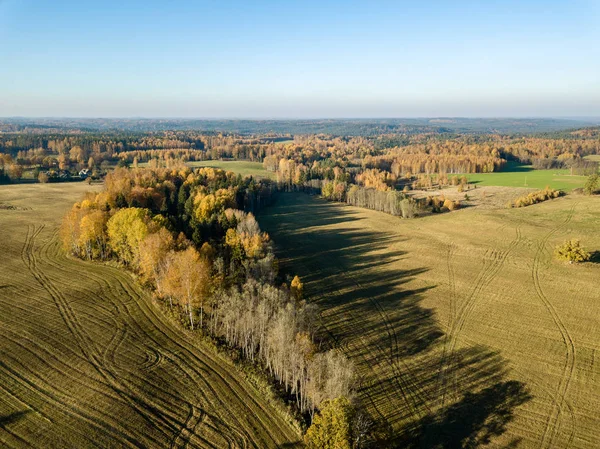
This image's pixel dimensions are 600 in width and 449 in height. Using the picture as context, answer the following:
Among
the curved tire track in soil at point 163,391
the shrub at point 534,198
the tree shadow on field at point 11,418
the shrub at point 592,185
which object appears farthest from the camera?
A: the shrub at point 592,185

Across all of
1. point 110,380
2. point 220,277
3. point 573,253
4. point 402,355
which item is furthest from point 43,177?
point 573,253

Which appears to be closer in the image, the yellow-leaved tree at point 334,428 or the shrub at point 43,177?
the yellow-leaved tree at point 334,428

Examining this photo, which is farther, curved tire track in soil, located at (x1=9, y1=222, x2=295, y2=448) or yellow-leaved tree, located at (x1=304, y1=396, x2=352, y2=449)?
curved tire track in soil, located at (x1=9, y1=222, x2=295, y2=448)

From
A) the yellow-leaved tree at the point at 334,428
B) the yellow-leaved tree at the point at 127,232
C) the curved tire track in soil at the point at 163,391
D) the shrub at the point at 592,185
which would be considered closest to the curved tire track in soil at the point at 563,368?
the yellow-leaved tree at the point at 334,428

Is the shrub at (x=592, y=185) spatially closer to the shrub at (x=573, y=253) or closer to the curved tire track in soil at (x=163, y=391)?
the shrub at (x=573, y=253)

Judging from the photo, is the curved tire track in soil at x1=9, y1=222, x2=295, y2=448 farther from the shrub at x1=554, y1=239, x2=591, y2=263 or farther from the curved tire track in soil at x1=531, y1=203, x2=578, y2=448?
the shrub at x1=554, y1=239, x2=591, y2=263

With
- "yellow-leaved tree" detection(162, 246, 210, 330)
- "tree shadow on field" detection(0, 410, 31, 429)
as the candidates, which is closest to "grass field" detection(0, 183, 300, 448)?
"tree shadow on field" detection(0, 410, 31, 429)

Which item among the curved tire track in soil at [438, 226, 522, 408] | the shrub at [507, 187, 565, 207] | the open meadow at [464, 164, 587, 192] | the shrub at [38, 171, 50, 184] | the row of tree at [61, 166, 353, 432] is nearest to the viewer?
the row of tree at [61, 166, 353, 432]
